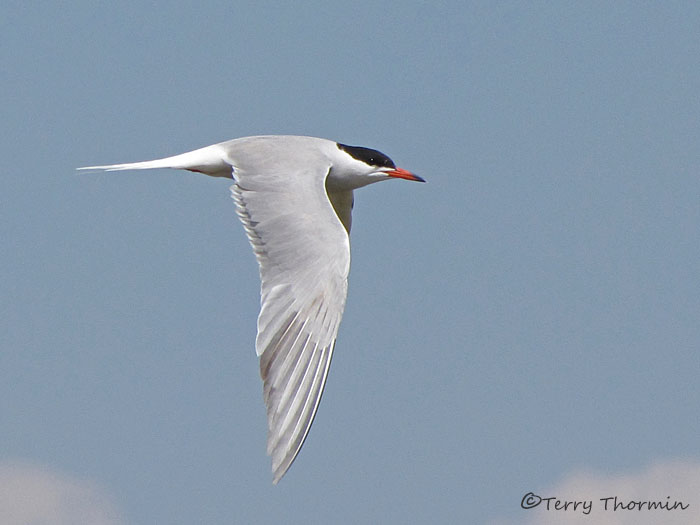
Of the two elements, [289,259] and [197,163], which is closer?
[289,259]

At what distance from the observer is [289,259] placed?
6730 mm

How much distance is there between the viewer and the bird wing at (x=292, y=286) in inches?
237

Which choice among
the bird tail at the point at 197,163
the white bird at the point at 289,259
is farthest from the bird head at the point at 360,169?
the bird tail at the point at 197,163

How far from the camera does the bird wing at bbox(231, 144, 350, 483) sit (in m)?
6.02

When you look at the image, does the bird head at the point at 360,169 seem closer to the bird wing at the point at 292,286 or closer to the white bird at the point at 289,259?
the white bird at the point at 289,259

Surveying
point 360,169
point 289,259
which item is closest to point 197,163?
point 360,169

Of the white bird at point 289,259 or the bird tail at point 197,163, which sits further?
the bird tail at point 197,163

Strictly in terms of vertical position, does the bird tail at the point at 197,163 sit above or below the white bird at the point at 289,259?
above

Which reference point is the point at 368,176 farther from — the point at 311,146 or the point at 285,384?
the point at 285,384

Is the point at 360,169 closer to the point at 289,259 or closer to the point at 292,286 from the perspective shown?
the point at 289,259

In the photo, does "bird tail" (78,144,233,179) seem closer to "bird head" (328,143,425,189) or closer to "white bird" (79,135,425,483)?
"white bird" (79,135,425,483)

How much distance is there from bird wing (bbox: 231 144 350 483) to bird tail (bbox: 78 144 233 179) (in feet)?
2.02

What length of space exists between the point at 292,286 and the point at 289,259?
0.21 meters

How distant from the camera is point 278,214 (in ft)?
23.1
